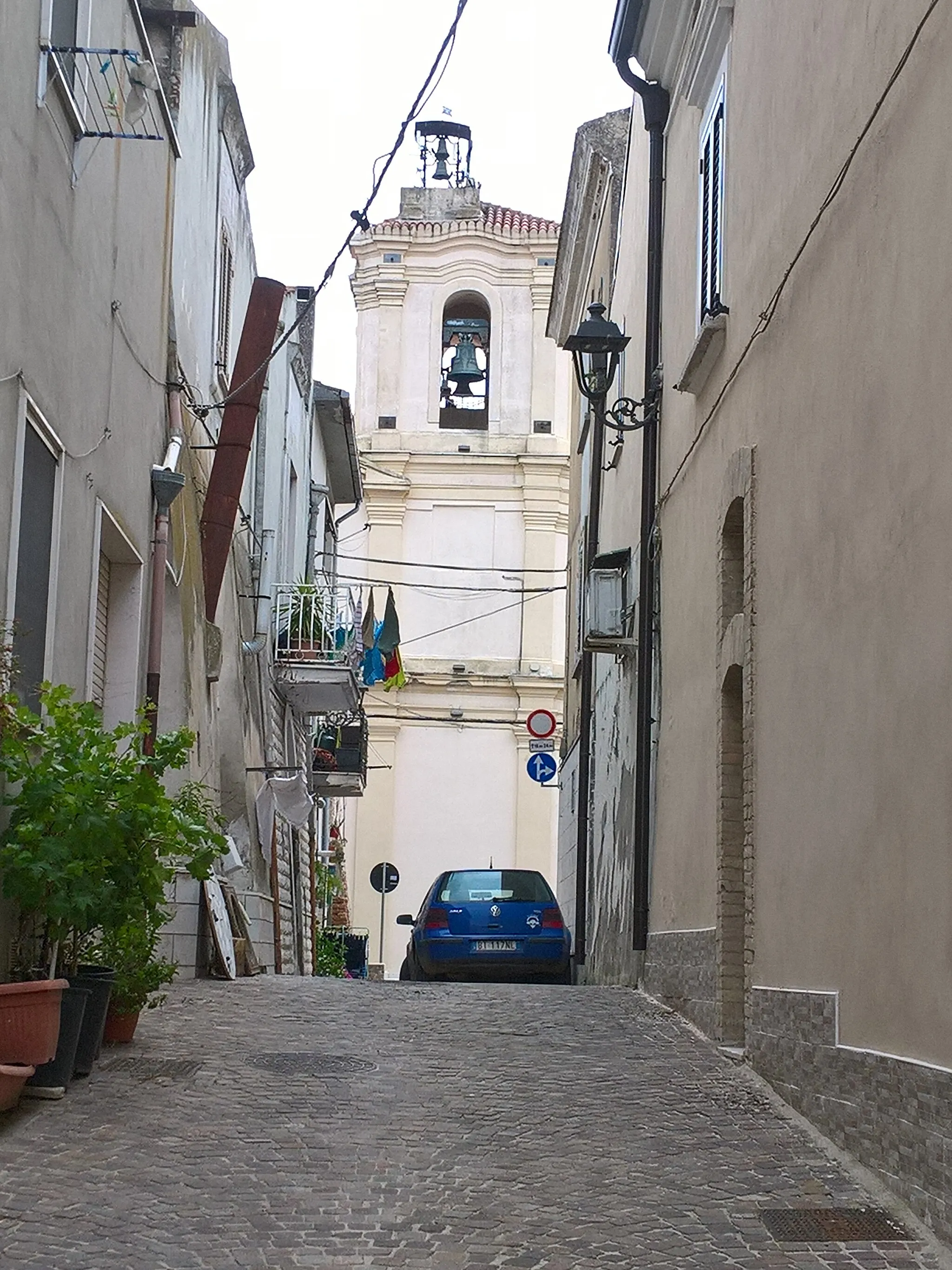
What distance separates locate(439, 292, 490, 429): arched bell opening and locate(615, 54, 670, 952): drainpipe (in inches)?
762

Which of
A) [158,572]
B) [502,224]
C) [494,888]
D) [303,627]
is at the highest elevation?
[502,224]

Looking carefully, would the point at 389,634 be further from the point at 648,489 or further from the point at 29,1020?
the point at 29,1020

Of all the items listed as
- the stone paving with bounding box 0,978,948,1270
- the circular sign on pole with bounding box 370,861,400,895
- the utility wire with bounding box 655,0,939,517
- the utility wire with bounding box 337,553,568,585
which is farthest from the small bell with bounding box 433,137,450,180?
the stone paving with bounding box 0,978,948,1270

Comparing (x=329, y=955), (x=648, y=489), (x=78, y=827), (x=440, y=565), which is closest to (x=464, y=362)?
(x=440, y=565)

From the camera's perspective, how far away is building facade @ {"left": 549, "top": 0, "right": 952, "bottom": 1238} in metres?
6.86

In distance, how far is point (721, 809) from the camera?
10.9 m

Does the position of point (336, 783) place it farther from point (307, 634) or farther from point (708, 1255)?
point (708, 1255)

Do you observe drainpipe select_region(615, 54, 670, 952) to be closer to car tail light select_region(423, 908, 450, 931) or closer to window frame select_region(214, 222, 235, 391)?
car tail light select_region(423, 908, 450, 931)

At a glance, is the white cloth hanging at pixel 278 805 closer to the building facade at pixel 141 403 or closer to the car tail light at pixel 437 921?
the building facade at pixel 141 403

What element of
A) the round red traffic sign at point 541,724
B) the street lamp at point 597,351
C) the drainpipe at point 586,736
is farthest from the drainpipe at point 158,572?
the round red traffic sign at point 541,724

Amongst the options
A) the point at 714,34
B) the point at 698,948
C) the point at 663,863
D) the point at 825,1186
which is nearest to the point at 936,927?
the point at 825,1186

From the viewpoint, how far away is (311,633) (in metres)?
23.2

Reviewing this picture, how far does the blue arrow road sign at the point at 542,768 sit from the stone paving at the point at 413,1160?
12149 millimetres

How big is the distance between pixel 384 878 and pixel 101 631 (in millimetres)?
22778
